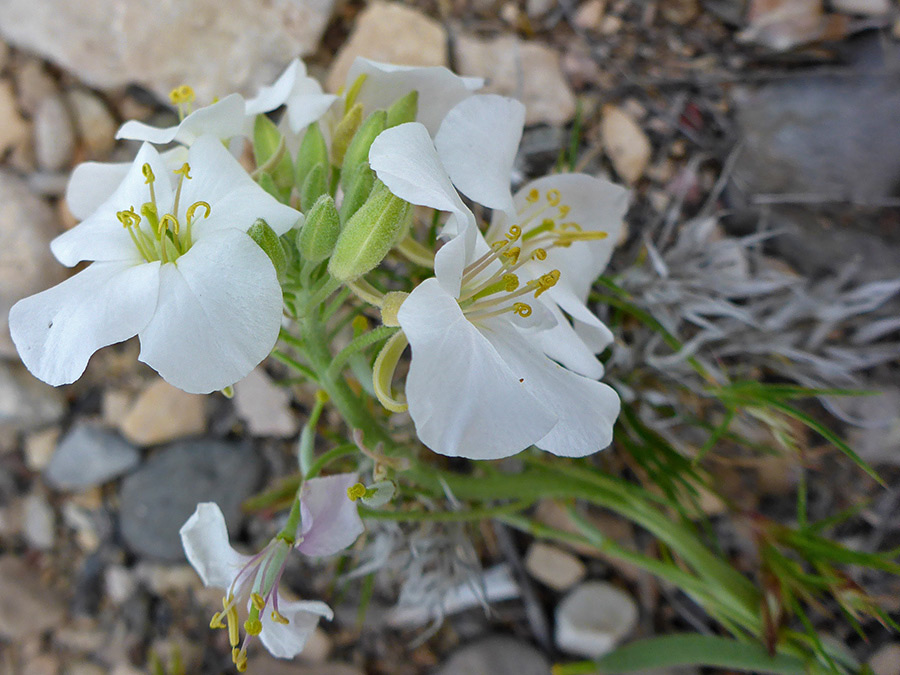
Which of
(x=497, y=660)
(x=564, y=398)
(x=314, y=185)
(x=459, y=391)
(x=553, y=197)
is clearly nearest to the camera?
(x=459, y=391)

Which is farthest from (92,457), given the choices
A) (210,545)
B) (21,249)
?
(210,545)

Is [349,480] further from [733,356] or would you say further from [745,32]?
[745,32]

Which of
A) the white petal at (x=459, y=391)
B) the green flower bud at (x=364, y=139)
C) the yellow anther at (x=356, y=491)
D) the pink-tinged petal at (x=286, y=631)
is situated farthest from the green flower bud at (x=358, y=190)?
the pink-tinged petal at (x=286, y=631)

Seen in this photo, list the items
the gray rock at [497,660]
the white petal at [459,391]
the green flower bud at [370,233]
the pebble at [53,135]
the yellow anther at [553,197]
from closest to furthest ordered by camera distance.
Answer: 1. the white petal at [459,391]
2. the green flower bud at [370,233]
3. the yellow anther at [553,197]
4. the gray rock at [497,660]
5. the pebble at [53,135]

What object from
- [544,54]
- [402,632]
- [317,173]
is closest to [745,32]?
[544,54]

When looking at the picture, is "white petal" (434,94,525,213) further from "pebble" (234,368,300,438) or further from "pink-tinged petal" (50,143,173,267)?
"pebble" (234,368,300,438)

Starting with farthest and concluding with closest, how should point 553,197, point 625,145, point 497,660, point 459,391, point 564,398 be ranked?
point 625,145 < point 497,660 < point 553,197 < point 564,398 < point 459,391

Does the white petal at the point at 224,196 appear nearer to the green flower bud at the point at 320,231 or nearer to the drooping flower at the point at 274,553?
the green flower bud at the point at 320,231

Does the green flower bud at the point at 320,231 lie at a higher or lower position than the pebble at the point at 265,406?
higher

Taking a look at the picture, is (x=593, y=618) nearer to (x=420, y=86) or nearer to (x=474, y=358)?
(x=474, y=358)
